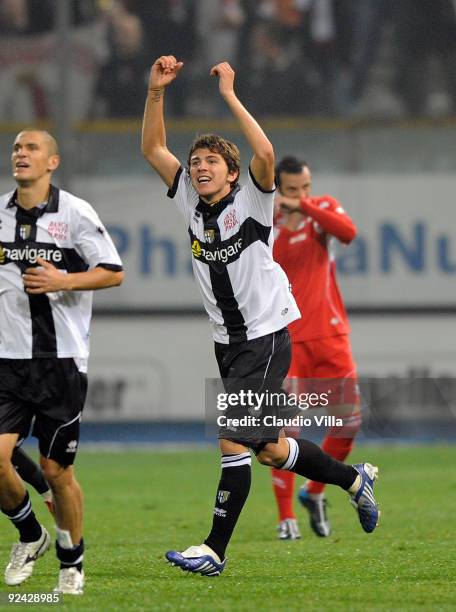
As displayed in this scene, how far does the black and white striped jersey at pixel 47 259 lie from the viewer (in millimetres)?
6430

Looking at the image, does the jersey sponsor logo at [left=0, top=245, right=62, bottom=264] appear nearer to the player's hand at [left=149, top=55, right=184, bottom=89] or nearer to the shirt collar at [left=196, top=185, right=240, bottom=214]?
the shirt collar at [left=196, top=185, right=240, bottom=214]

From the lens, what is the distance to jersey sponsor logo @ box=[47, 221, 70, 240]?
21.1ft

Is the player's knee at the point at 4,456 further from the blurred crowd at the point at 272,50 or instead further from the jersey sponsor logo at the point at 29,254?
the blurred crowd at the point at 272,50

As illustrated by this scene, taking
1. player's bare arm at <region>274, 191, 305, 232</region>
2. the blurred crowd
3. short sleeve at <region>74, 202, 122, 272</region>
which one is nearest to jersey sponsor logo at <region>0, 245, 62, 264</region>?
short sleeve at <region>74, 202, 122, 272</region>

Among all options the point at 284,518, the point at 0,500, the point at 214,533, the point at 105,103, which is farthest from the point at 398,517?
the point at 105,103

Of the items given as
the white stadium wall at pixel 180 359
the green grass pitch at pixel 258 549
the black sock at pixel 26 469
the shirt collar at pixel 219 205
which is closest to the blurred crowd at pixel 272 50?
the white stadium wall at pixel 180 359

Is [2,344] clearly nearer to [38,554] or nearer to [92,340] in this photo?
[38,554]

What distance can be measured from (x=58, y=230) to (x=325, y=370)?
3366 mm

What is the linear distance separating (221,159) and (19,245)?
1.20m

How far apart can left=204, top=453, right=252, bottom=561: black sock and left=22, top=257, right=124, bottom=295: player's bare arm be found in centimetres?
119

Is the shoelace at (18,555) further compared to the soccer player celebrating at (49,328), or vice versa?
the shoelace at (18,555)

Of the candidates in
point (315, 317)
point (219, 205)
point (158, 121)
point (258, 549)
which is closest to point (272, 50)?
point (315, 317)

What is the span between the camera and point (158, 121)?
24.0ft

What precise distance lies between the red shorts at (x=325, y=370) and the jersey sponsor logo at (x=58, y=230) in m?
3.23
